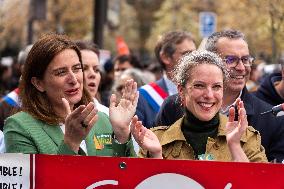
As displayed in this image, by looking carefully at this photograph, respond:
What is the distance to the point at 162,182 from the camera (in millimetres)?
3893

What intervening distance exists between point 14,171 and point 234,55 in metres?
2.11

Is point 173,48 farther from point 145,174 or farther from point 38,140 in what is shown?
point 145,174

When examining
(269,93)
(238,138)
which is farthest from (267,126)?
(269,93)

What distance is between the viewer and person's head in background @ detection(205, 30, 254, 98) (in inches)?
216

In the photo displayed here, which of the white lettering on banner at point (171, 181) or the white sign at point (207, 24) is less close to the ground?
the white sign at point (207, 24)

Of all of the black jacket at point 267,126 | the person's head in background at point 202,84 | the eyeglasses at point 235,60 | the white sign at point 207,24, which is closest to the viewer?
the person's head in background at point 202,84

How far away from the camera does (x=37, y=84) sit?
484 centimetres

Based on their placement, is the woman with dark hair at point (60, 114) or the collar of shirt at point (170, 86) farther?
the collar of shirt at point (170, 86)

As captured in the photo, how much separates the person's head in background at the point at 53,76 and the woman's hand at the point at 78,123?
0.45 metres

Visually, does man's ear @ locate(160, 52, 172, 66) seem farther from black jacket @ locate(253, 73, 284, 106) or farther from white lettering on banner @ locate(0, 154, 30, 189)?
white lettering on banner @ locate(0, 154, 30, 189)

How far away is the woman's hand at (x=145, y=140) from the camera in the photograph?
425cm

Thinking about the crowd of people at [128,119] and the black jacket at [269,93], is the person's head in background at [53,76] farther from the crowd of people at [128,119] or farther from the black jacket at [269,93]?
the black jacket at [269,93]

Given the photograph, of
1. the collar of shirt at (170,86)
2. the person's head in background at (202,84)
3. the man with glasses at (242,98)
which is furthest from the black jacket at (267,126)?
the collar of shirt at (170,86)

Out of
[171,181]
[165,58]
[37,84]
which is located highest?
[165,58]
